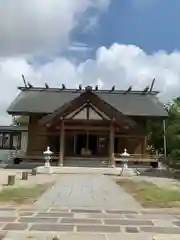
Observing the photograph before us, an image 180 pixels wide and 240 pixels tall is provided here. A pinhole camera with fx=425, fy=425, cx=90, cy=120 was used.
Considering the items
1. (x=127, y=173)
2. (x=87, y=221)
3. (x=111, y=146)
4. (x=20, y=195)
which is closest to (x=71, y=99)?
(x=111, y=146)

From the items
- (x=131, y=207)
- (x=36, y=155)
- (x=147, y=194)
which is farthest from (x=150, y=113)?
(x=131, y=207)

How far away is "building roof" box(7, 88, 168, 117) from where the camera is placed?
3550 centimetres

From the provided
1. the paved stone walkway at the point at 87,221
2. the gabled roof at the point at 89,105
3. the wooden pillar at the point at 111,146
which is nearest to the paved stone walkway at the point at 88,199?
the paved stone walkway at the point at 87,221

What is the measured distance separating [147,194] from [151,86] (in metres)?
27.7

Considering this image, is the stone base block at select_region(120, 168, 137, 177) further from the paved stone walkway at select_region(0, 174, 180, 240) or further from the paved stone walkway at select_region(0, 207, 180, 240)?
the paved stone walkway at select_region(0, 207, 180, 240)

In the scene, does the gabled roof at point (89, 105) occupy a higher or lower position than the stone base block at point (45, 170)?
higher

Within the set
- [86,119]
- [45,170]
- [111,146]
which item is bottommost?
[45,170]

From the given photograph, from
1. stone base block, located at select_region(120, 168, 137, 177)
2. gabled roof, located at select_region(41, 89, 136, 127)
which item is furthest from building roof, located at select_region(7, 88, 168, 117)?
stone base block, located at select_region(120, 168, 137, 177)

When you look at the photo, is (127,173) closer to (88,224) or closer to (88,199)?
(88,199)

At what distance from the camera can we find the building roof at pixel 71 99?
35.5 m

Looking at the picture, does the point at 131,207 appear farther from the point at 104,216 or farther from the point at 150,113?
the point at 150,113

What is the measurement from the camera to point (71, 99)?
38562 mm

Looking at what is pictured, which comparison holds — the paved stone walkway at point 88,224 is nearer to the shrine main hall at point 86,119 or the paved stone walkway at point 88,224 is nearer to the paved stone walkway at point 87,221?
the paved stone walkway at point 87,221

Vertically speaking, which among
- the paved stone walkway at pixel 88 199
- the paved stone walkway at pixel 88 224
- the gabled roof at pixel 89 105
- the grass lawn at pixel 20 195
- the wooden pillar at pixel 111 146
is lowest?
the paved stone walkway at pixel 88 224
